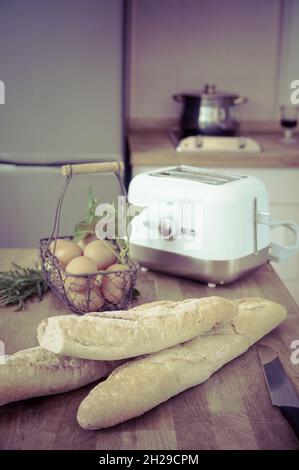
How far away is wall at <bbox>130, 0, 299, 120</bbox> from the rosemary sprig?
67.8 inches

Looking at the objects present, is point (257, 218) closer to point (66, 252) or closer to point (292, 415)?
point (66, 252)

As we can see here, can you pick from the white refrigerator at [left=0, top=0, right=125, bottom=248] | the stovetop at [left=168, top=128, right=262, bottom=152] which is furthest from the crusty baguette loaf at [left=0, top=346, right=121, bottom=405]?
the stovetop at [left=168, top=128, right=262, bottom=152]

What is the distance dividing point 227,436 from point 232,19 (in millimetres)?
2317

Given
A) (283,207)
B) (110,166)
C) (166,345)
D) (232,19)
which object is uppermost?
(232,19)

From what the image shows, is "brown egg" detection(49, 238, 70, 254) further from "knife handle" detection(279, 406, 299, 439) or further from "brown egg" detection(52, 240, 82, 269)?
"knife handle" detection(279, 406, 299, 439)

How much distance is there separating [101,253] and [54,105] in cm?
124

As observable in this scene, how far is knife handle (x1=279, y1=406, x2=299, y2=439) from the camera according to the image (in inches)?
29.4

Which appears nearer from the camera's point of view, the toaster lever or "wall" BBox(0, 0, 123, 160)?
the toaster lever

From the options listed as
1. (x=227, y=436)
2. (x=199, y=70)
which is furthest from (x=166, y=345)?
(x=199, y=70)

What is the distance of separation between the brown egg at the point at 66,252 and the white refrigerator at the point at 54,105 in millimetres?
1143

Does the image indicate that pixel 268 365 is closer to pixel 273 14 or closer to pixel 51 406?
pixel 51 406

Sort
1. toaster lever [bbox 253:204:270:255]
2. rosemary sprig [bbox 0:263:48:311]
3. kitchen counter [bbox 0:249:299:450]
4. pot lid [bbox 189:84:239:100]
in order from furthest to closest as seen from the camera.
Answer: pot lid [bbox 189:84:239:100], toaster lever [bbox 253:204:270:255], rosemary sprig [bbox 0:263:48:311], kitchen counter [bbox 0:249:299:450]

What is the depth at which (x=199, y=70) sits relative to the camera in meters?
2.77
